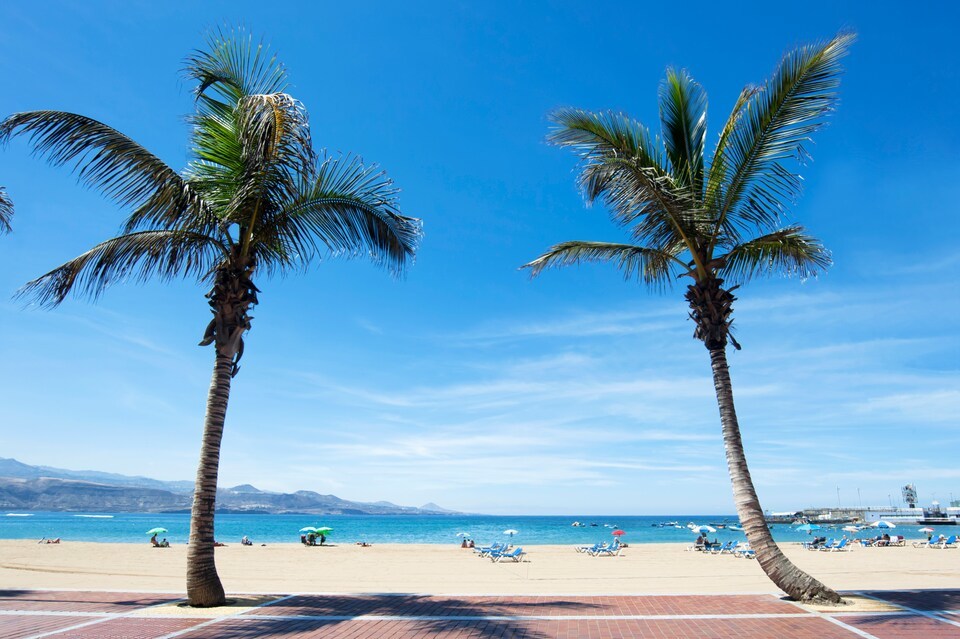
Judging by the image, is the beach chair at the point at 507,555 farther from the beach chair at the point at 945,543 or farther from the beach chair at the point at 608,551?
the beach chair at the point at 945,543

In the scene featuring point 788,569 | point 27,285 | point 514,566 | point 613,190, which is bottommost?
point 514,566

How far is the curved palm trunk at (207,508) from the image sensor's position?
869 centimetres

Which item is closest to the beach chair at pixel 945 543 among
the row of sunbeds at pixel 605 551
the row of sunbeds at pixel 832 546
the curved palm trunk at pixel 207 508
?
the row of sunbeds at pixel 832 546

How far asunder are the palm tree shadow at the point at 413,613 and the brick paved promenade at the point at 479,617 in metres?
0.01

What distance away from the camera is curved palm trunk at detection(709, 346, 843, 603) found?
873 cm

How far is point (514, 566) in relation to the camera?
2019cm

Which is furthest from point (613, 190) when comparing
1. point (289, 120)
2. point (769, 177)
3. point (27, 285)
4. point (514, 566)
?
point (514, 566)

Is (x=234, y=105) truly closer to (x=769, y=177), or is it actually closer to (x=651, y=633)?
(x=769, y=177)

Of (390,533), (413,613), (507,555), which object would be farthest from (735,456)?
(390,533)

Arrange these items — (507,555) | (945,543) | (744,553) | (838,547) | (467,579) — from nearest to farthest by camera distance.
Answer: (467,579)
(507,555)
(744,553)
(838,547)
(945,543)

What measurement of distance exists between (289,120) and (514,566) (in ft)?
54.5

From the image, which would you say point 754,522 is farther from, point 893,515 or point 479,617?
point 893,515

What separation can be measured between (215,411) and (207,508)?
1.45 meters

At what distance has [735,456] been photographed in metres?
9.24
